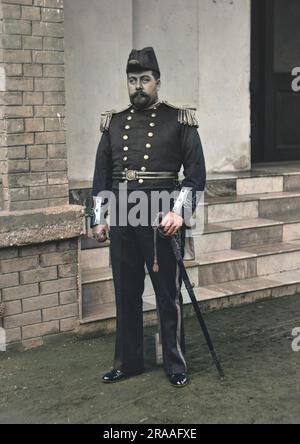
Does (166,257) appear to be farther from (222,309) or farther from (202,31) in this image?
(202,31)

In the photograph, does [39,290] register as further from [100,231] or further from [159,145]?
[159,145]

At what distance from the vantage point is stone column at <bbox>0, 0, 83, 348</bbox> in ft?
14.8

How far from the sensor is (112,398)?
3.93 m

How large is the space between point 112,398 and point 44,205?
5.06ft

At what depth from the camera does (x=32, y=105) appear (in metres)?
4.61

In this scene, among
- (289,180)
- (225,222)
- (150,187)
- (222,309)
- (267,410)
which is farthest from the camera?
(289,180)

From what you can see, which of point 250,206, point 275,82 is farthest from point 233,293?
point 275,82

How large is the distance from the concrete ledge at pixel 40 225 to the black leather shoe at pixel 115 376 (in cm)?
110

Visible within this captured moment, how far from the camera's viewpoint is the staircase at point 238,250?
17.8ft

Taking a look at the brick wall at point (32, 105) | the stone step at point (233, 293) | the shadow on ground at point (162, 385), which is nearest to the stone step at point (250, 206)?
the stone step at point (233, 293)

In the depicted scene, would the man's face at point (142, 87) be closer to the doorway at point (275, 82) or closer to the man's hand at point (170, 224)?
the man's hand at point (170, 224)

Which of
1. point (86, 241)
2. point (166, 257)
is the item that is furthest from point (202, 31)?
point (166, 257)

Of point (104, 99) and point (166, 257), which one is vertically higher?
point (104, 99)

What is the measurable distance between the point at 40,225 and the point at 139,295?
0.96 metres
